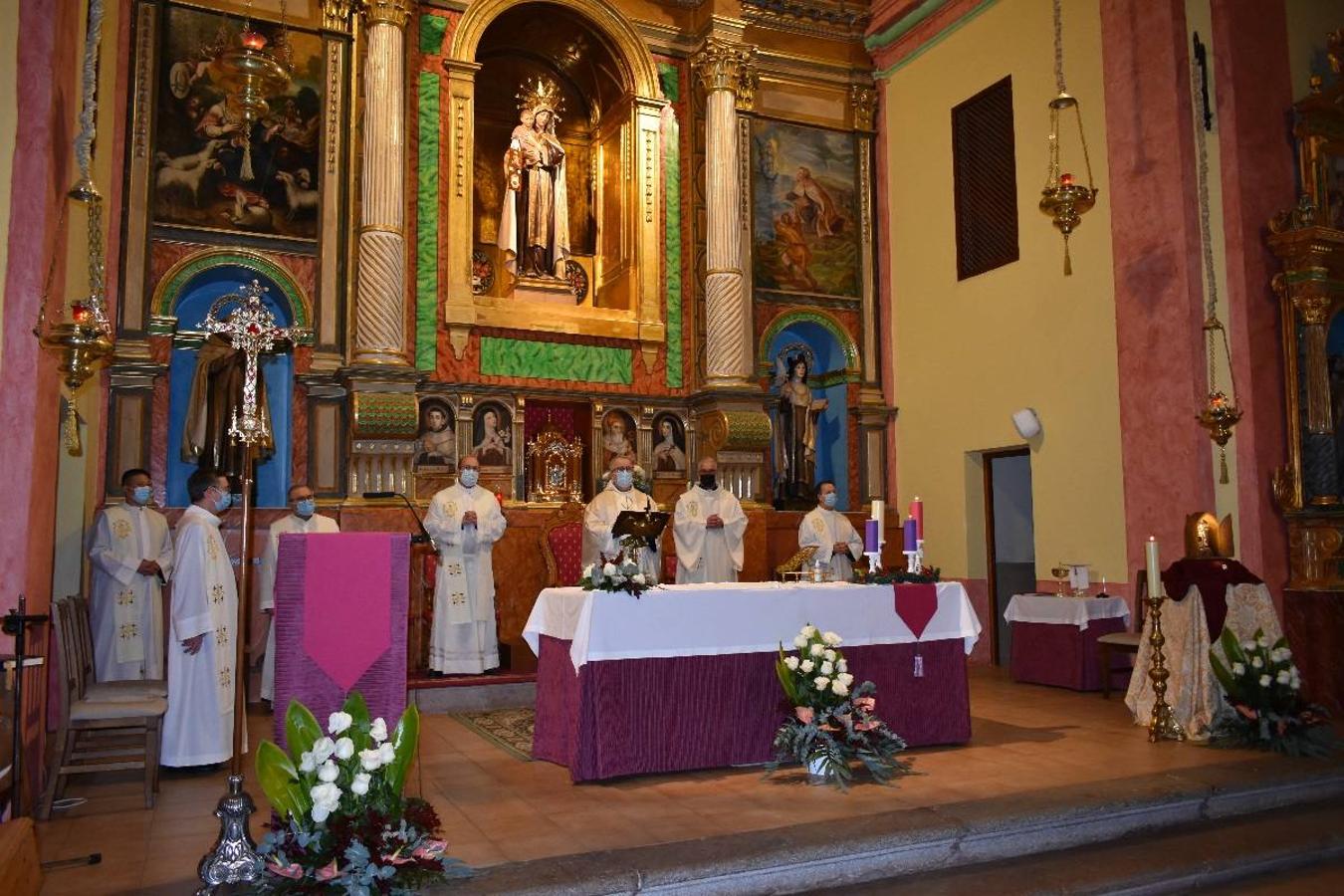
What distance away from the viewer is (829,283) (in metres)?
12.4

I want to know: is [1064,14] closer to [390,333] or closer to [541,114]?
[541,114]

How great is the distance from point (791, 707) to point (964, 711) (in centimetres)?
133

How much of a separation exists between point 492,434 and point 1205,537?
6.51m

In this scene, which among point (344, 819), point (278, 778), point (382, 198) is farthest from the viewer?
point (382, 198)

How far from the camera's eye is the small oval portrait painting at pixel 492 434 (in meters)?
10.6

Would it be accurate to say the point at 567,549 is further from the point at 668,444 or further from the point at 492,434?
the point at 668,444

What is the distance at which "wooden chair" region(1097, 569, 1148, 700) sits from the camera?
26.3 feet

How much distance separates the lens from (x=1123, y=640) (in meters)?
8.03

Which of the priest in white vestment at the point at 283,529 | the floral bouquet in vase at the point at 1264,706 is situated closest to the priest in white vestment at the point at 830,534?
the floral bouquet in vase at the point at 1264,706

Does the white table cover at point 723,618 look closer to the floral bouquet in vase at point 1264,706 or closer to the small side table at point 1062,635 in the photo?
the floral bouquet in vase at point 1264,706

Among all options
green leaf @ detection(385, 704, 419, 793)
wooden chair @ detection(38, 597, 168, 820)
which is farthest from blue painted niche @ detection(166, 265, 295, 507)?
green leaf @ detection(385, 704, 419, 793)

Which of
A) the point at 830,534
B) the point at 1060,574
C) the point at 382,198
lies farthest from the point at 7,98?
the point at 1060,574

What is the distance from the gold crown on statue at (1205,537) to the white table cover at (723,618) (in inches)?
72.6

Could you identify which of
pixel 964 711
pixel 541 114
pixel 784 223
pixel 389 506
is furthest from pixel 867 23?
pixel 964 711
